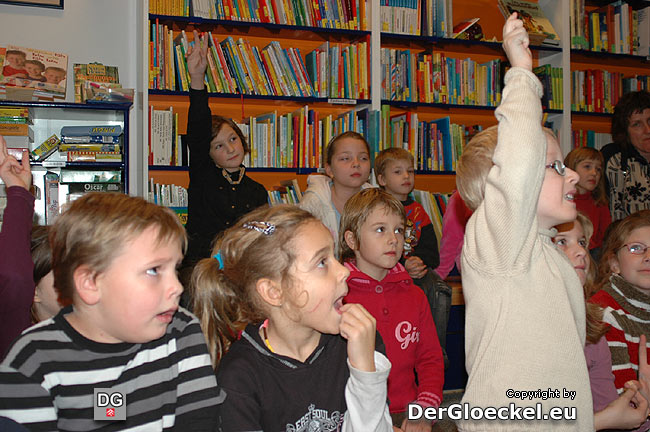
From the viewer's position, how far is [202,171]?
10.6 feet

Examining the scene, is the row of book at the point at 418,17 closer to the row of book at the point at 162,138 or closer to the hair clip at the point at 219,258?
the row of book at the point at 162,138

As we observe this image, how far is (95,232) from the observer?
121 centimetres

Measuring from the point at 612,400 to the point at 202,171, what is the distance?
2.25 meters

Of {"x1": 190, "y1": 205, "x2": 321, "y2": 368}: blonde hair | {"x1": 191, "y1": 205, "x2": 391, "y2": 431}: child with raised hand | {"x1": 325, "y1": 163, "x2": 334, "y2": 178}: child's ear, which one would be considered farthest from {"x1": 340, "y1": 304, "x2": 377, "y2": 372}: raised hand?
{"x1": 325, "y1": 163, "x2": 334, "y2": 178}: child's ear

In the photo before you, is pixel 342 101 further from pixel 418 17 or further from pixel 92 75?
pixel 92 75

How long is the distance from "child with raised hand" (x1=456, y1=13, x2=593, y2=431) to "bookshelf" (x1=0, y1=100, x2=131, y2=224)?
283cm

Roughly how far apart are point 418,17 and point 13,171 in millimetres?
3261

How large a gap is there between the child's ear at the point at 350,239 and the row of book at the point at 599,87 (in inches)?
121

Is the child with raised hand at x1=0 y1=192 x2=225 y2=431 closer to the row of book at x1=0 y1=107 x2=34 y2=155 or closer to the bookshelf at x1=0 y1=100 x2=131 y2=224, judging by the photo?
the bookshelf at x1=0 y1=100 x2=131 y2=224

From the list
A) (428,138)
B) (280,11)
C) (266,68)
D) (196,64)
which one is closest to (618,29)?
(428,138)

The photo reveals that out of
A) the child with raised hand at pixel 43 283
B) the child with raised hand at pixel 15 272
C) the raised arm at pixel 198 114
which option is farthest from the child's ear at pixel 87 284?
the raised arm at pixel 198 114

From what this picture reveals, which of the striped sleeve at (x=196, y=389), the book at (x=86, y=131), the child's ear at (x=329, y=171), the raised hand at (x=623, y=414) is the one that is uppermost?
the book at (x=86, y=131)

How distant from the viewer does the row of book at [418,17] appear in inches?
163

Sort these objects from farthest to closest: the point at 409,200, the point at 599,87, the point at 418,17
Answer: the point at 599,87 < the point at 418,17 < the point at 409,200
